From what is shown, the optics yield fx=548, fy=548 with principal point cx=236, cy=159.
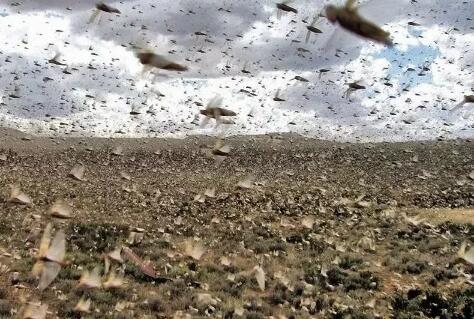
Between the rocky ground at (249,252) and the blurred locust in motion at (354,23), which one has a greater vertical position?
the blurred locust in motion at (354,23)

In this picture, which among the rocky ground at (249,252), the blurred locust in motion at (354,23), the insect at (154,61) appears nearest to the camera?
the blurred locust in motion at (354,23)

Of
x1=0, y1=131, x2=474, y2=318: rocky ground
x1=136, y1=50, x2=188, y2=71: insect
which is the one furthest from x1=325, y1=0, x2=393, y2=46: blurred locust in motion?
x1=0, y1=131, x2=474, y2=318: rocky ground

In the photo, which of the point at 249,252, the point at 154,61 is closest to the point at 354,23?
the point at 154,61

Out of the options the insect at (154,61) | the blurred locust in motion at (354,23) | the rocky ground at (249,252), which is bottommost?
the rocky ground at (249,252)

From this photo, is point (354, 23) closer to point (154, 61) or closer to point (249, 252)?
point (154, 61)

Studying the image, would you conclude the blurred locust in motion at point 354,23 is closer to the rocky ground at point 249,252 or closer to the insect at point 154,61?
the insect at point 154,61

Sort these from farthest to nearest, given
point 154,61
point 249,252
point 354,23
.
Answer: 1. point 249,252
2. point 154,61
3. point 354,23

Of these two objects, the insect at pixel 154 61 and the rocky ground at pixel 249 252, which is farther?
the rocky ground at pixel 249 252

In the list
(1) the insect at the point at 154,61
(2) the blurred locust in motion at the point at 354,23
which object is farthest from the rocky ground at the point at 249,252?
(2) the blurred locust in motion at the point at 354,23

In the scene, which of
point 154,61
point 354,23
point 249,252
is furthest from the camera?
point 249,252

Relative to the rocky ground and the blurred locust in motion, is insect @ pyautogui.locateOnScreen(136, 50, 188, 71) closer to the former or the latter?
the blurred locust in motion

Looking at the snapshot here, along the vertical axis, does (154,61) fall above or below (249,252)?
above

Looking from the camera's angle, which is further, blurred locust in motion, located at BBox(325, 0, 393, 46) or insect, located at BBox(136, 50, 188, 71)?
insect, located at BBox(136, 50, 188, 71)

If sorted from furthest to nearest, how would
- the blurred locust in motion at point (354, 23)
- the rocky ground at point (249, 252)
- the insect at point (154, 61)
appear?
the rocky ground at point (249, 252) → the insect at point (154, 61) → the blurred locust in motion at point (354, 23)
